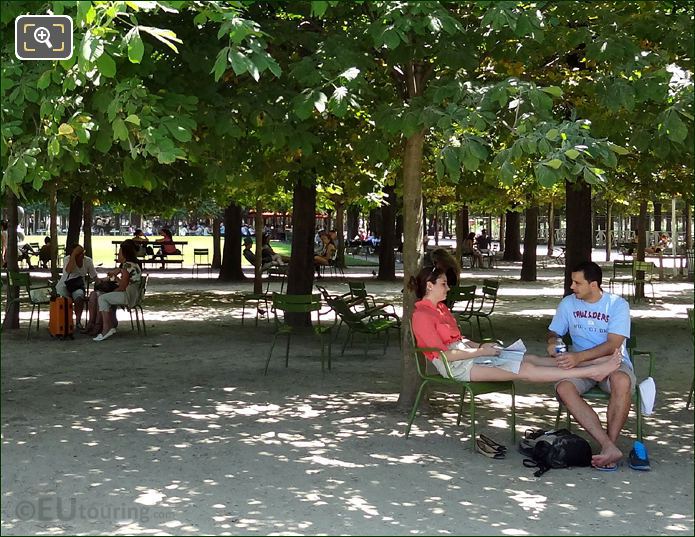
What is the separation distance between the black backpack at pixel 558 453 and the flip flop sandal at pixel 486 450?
0.87 ft

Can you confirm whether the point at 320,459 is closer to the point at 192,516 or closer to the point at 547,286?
the point at 192,516

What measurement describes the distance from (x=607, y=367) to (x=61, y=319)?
30.4 ft

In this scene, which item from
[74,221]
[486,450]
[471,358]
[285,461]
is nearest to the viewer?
[285,461]

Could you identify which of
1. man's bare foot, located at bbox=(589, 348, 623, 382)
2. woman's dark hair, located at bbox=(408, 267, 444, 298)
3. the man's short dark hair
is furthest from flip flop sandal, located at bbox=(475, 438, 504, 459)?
the man's short dark hair

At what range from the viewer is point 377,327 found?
12.2 meters

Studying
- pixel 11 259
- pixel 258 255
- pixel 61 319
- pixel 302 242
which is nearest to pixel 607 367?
pixel 61 319

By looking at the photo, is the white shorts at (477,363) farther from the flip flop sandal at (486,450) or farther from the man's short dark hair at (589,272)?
the man's short dark hair at (589,272)

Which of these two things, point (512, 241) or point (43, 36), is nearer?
point (43, 36)

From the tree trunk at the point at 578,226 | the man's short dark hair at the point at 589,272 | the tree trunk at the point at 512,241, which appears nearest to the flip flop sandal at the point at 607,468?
the man's short dark hair at the point at 589,272

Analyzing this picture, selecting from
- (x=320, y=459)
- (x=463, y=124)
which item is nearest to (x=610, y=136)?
(x=463, y=124)

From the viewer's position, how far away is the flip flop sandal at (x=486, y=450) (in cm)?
726

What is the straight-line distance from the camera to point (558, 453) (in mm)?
6895

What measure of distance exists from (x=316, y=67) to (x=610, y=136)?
245cm

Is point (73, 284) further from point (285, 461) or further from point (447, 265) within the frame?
point (285, 461)
